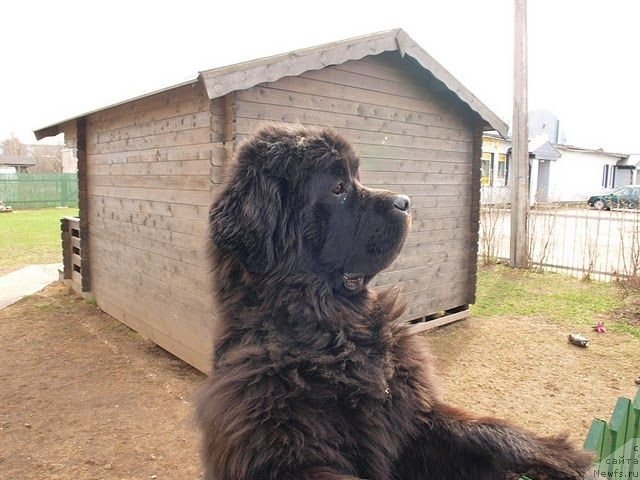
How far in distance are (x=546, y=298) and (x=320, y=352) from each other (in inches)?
306

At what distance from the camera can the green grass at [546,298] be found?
24.2ft

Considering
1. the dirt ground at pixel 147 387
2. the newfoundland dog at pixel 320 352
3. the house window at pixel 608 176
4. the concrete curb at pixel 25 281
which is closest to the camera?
the newfoundland dog at pixel 320 352

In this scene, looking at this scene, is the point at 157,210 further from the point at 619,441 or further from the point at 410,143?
the point at 619,441

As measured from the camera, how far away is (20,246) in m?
13.9

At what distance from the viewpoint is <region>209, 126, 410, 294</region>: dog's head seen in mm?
1757

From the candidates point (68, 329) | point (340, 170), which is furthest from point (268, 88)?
point (68, 329)

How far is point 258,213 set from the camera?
176cm

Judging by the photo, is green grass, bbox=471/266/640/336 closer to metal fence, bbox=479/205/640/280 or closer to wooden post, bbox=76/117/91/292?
metal fence, bbox=479/205/640/280

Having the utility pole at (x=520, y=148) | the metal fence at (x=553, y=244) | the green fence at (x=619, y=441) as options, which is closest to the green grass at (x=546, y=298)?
the metal fence at (x=553, y=244)

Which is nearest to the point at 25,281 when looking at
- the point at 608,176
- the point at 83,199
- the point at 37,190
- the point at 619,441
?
the point at 83,199

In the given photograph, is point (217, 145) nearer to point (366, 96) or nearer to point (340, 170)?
point (366, 96)

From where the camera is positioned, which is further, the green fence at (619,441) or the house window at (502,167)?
the house window at (502,167)

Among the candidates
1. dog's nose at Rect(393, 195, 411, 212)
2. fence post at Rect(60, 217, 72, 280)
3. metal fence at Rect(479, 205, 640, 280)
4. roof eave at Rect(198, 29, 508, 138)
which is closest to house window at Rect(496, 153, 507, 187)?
metal fence at Rect(479, 205, 640, 280)

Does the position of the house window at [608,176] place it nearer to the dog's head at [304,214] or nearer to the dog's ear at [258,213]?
the dog's head at [304,214]
